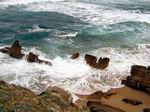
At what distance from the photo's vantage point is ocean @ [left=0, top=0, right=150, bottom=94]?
17594 mm

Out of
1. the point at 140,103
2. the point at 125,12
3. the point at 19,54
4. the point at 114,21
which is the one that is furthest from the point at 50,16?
the point at 140,103

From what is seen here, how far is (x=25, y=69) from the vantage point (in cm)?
1848

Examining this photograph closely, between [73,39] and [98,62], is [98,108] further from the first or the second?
[73,39]

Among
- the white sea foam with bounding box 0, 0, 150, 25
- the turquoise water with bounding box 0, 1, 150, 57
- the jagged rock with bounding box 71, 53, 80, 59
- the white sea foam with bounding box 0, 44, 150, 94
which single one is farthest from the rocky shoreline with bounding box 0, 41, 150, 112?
the white sea foam with bounding box 0, 0, 150, 25

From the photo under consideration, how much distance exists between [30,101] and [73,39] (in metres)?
19.9

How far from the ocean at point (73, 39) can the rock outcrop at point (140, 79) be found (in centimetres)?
82

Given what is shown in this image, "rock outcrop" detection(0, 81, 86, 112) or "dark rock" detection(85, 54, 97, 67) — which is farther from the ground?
"rock outcrop" detection(0, 81, 86, 112)

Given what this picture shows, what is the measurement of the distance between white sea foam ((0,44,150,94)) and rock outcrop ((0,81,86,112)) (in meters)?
9.33

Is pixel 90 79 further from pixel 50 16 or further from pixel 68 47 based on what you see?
pixel 50 16

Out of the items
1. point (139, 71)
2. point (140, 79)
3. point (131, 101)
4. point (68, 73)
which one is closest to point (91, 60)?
point (68, 73)

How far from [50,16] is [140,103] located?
20.9m

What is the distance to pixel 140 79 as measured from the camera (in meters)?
16.4

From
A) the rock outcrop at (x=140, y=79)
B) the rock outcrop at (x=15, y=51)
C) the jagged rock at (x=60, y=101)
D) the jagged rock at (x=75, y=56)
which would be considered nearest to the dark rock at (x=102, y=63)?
the jagged rock at (x=75, y=56)

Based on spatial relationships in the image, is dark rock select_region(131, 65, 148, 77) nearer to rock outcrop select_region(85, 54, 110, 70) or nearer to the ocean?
the ocean
